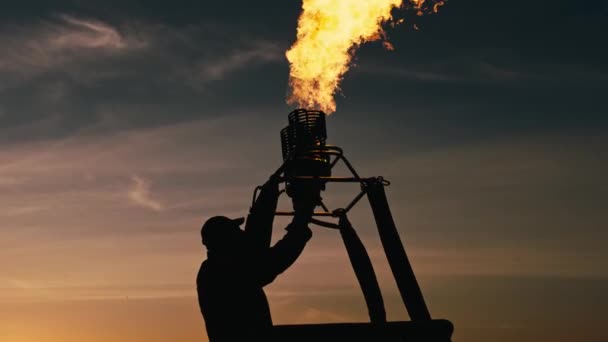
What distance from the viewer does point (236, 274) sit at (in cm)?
676

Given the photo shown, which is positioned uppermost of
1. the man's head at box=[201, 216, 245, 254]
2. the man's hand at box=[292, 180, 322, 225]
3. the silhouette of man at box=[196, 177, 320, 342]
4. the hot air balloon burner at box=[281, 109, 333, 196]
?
the hot air balloon burner at box=[281, 109, 333, 196]

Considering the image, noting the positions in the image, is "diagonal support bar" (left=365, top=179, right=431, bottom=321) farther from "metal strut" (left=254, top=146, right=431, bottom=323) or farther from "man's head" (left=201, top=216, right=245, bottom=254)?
"man's head" (left=201, top=216, right=245, bottom=254)

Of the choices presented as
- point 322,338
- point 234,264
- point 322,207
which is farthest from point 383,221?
point 322,338

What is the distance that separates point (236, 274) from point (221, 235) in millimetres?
439

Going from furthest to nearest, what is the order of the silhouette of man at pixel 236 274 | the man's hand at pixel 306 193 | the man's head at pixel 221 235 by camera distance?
the man's hand at pixel 306 193
the man's head at pixel 221 235
the silhouette of man at pixel 236 274

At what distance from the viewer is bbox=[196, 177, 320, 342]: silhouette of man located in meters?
6.66

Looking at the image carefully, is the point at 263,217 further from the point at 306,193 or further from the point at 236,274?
the point at 306,193

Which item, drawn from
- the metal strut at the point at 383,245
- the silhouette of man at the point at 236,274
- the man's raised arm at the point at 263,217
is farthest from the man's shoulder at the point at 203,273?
the metal strut at the point at 383,245

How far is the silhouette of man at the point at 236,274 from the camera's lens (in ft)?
21.9

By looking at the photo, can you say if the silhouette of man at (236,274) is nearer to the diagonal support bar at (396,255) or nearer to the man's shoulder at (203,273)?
the man's shoulder at (203,273)

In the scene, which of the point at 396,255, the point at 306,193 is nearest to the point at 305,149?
the point at 306,193

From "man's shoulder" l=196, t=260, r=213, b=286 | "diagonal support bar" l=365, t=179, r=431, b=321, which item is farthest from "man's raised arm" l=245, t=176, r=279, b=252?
"diagonal support bar" l=365, t=179, r=431, b=321

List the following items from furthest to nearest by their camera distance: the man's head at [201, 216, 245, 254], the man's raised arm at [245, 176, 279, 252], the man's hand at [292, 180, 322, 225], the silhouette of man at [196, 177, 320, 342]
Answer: the man's hand at [292, 180, 322, 225] < the man's raised arm at [245, 176, 279, 252] < the man's head at [201, 216, 245, 254] < the silhouette of man at [196, 177, 320, 342]

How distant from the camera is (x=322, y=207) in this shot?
28.2ft
